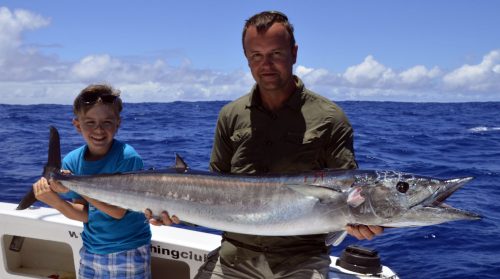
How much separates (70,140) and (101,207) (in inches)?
578

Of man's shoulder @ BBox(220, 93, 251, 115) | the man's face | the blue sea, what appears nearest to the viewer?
the man's face

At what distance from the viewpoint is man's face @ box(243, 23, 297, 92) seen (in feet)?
9.87

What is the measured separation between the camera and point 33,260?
5.03 meters

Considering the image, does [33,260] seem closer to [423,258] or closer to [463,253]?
[423,258]

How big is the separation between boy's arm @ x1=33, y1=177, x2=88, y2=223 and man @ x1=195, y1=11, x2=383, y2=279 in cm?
109

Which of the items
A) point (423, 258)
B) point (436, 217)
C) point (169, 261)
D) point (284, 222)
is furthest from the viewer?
point (423, 258)

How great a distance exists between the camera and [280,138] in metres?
3.11

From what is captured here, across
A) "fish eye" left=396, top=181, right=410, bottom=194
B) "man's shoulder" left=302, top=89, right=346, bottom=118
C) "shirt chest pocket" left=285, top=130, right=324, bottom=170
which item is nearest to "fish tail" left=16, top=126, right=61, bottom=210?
"shirt chest pocket" left=285, top=130, right=324, bottom=170

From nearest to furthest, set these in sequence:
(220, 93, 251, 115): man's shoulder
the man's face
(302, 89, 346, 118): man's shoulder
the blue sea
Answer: the man's face, (302, 89, 346, 118): man's shoulder, (220, 93, 251, 115): man's shoulder, the blue sea

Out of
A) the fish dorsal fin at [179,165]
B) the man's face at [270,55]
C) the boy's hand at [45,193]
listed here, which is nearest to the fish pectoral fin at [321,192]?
the man's face at [270,55]

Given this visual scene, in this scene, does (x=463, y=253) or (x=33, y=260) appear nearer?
(x=33, y=260)

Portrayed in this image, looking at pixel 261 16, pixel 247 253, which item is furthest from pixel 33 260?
pixel 261 16

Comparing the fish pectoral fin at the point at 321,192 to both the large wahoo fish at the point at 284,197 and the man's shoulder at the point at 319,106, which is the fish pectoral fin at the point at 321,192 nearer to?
the large wahoo fish at the point at 284,197

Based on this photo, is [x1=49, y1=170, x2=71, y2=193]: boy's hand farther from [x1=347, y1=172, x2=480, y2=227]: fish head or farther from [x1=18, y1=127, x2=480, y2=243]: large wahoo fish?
[x1=347, y1=172, x2=480, y2=227]: fish head
